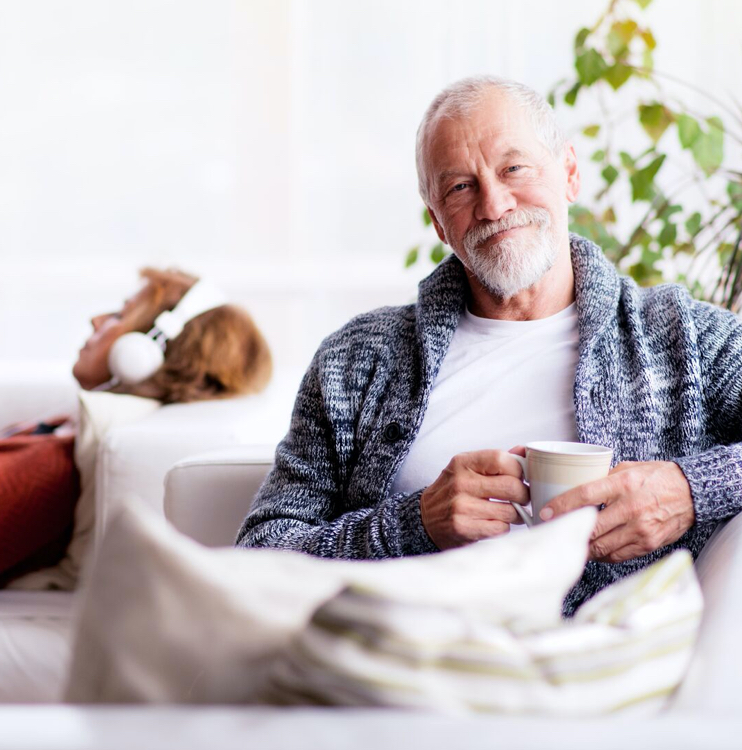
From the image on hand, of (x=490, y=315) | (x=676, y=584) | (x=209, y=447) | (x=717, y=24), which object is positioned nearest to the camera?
(x=676, y=584)

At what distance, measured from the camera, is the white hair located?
1365 millimetres

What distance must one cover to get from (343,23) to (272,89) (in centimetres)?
37

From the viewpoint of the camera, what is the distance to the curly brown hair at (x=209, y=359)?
80.7 inches

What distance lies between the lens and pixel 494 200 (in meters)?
1.35

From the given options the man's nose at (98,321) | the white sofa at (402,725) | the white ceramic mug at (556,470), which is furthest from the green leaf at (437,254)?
the white sofa at (402,725)

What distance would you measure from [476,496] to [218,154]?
110 inches

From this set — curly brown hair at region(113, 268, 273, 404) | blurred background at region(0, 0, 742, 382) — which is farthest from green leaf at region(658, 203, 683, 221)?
blurred background at region(0, 0, 742, 382)

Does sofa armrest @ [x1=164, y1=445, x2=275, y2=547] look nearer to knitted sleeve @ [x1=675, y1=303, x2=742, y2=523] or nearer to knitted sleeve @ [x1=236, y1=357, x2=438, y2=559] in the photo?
knitted sleeve @ [x1=236, y1=357, x2=438, y2=559]

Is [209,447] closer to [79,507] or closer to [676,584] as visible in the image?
[79,507]

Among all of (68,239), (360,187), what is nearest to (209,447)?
(360,187)

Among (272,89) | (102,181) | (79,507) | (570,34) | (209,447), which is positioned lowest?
(79,507)

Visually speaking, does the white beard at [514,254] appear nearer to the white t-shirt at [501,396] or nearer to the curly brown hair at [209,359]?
the white t-shirt at [501,396]

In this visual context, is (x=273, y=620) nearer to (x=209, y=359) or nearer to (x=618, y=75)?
(x=209, y=359)

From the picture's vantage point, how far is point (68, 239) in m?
3.57
